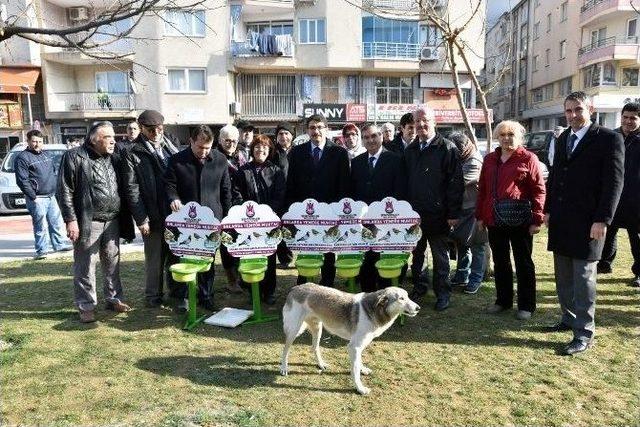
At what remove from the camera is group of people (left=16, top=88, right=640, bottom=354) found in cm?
439

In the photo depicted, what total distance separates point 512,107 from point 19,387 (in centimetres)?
4756

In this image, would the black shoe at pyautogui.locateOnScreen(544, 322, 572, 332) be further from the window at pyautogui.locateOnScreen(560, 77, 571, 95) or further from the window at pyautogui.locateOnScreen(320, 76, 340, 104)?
the window at pyautogui.locateOnScreen(560, 77, 571, 95)

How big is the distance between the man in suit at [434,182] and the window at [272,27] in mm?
23086

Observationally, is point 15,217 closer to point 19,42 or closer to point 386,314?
point 386,314

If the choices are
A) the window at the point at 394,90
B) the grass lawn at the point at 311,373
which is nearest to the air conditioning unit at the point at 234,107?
the window at the point at 394,90

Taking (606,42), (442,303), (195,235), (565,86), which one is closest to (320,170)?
(195,235)

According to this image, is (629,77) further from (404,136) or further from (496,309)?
(496,309)

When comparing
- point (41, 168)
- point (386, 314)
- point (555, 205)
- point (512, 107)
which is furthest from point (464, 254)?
point (512, 107)

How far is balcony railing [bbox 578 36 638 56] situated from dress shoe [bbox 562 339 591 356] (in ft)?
103

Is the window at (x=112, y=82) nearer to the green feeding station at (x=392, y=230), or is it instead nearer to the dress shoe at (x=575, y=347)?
the green feeding station at (x=392, y=230)

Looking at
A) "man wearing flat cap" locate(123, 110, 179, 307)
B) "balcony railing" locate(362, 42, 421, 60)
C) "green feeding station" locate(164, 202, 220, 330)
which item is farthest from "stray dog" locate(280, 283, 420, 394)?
"balcony railing" locate(362, 42, 421, 60)

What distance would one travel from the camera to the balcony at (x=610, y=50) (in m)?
28.6

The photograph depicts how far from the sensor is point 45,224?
877 centimetres

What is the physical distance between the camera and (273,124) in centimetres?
2725
